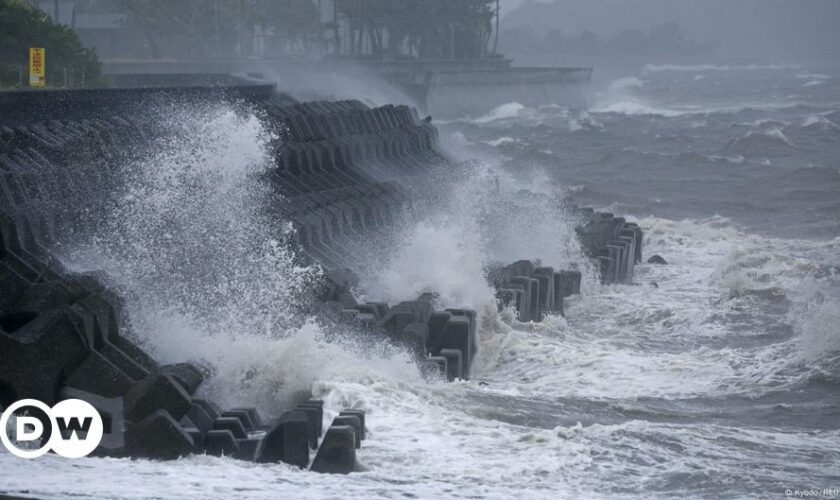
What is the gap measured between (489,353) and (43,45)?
17441mm

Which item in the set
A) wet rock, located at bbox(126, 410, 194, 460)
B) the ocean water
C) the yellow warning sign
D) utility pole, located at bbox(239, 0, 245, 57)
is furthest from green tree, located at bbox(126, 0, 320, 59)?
wet rock, located at bbox(126, 410, 194, 460)

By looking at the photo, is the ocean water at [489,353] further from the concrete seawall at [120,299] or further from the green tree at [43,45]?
the green tree at [43,45]

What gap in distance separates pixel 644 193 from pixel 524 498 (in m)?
27.3

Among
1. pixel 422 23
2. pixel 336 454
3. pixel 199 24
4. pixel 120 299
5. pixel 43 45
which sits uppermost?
pixel 422 23

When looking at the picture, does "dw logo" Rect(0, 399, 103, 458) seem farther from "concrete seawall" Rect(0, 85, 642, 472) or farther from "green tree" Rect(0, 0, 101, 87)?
"green tree" Rect(0, 0, 101, 87)

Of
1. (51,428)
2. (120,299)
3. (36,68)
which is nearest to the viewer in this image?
(51,428)

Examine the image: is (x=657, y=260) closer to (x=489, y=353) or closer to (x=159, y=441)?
(x=489, y=353)

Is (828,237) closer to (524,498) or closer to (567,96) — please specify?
(524,498)

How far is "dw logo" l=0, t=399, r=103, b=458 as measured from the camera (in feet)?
27.7

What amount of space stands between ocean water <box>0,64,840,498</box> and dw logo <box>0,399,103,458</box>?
26 cm

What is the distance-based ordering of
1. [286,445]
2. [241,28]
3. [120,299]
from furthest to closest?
[241,28]
[120,299]
[286,445]

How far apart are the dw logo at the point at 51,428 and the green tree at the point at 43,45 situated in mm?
18054

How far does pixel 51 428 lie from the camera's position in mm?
8734

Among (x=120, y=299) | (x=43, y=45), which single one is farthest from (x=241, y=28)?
(x=120, y=299)
